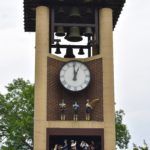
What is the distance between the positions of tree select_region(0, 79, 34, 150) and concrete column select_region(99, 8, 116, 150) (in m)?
20.2

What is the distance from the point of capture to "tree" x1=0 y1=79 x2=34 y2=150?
48812 mm

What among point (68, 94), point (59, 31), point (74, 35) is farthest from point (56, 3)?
point (68, 94)

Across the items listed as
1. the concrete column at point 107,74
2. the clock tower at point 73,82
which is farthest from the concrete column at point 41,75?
the concrete column at point 107,74

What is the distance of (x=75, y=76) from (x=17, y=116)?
2268cm

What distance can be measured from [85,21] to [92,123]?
17.3ft

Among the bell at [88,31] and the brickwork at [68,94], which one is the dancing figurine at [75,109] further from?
the bell at [88,31]

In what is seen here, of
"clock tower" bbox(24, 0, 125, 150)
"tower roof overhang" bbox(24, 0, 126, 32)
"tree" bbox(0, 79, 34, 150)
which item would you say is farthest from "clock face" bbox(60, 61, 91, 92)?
"tree" bbox(0, 79, 34, 150)

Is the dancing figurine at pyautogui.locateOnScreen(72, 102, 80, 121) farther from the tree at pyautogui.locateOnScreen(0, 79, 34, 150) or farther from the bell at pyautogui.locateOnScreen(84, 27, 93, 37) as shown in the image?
the tree at pyautogui.locateOnScreen(0, 79, 34, 150)

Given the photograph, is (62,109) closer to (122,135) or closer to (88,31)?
(88,31)

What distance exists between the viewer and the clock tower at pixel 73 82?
27922 millimetres

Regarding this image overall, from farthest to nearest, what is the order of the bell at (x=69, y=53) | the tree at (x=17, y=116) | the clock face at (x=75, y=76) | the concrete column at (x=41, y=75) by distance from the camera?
the tree at (x=17, y=116) < the bell at (x=69, y=53) < the clock face at (x=75, y=76) < the concrete column at (x=41, y=75)

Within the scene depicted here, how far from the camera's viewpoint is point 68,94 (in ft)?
93.4

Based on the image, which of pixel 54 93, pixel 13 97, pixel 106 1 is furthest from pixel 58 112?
pixel 13 97

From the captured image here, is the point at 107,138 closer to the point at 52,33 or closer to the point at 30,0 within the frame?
the point at 52,33
